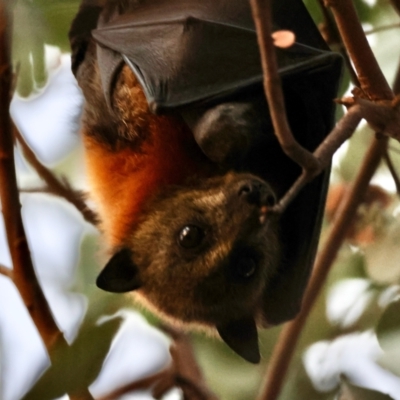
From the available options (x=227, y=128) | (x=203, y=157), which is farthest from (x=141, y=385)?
(x=227, y=128)

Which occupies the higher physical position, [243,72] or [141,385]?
[243,72]

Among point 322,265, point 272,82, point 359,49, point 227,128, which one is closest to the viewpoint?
point 272,82

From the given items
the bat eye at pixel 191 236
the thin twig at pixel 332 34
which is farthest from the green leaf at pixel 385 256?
the bat eye at pixel 191 236

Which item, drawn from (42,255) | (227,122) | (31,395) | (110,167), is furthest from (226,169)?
(42,255)

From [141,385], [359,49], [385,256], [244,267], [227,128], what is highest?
[359,49]

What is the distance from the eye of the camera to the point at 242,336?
4.08ft

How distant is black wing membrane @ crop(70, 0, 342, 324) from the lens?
111cm

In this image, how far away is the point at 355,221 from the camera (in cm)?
144

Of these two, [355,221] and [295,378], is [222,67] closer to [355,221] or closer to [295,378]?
[355,221]

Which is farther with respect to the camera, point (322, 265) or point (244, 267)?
point (322, 265)

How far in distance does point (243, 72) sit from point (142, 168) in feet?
1.04

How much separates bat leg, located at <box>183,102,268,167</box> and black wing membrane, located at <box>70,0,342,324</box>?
21 mm

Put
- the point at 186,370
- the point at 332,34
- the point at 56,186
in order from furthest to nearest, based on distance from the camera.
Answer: the point at 56,186
the point at 186,370
the point at 332,34

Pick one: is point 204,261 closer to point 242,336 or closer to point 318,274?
point 242,336
